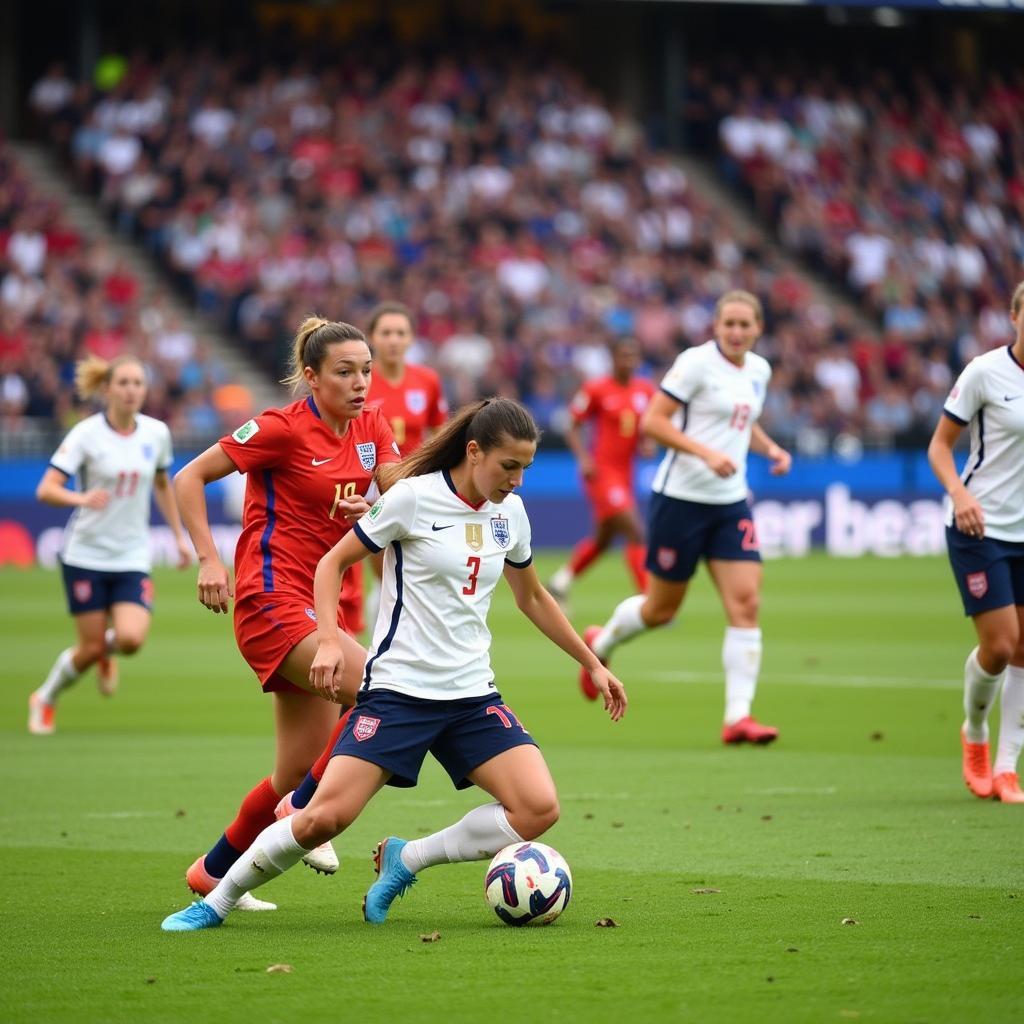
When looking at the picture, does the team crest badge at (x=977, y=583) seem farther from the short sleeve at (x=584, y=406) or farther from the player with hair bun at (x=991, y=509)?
the short sleeve at (x=584, y=406)

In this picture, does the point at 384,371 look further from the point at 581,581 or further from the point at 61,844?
the point at 581,581

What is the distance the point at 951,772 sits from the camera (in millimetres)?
10531

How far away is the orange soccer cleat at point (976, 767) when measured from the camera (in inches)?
374

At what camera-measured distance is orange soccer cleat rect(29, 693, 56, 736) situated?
1308 cm

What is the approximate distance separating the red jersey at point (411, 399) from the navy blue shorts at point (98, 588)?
2.39 metres

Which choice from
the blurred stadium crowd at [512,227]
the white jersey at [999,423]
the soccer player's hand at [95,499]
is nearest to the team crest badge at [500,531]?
the white jersey at [999,423]

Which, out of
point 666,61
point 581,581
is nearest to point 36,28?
point 666,61

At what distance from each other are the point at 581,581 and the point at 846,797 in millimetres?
16990

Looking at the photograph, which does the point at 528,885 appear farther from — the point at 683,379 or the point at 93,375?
the point at 93,375

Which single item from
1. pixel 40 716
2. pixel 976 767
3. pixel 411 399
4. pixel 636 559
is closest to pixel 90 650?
pixel 40 716

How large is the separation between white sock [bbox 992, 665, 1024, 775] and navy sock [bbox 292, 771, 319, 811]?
400 cm

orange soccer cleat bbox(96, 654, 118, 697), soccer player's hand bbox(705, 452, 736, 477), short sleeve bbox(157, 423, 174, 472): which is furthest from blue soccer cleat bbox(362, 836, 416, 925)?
orange soccer cleat bbox(96, 654, 118, 697)

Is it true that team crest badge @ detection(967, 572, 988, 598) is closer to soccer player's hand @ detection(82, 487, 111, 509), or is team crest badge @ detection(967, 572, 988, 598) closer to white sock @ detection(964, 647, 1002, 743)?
white sock @ detection(964, 647, 1002, 743)

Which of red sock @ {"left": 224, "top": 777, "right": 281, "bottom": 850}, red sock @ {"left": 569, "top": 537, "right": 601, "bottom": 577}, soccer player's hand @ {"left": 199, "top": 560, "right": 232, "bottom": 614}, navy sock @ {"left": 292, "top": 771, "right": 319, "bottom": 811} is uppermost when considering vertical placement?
soccer player's hand @ {"left": 199, "top": 560, "right": 232, "bottom": 614}
